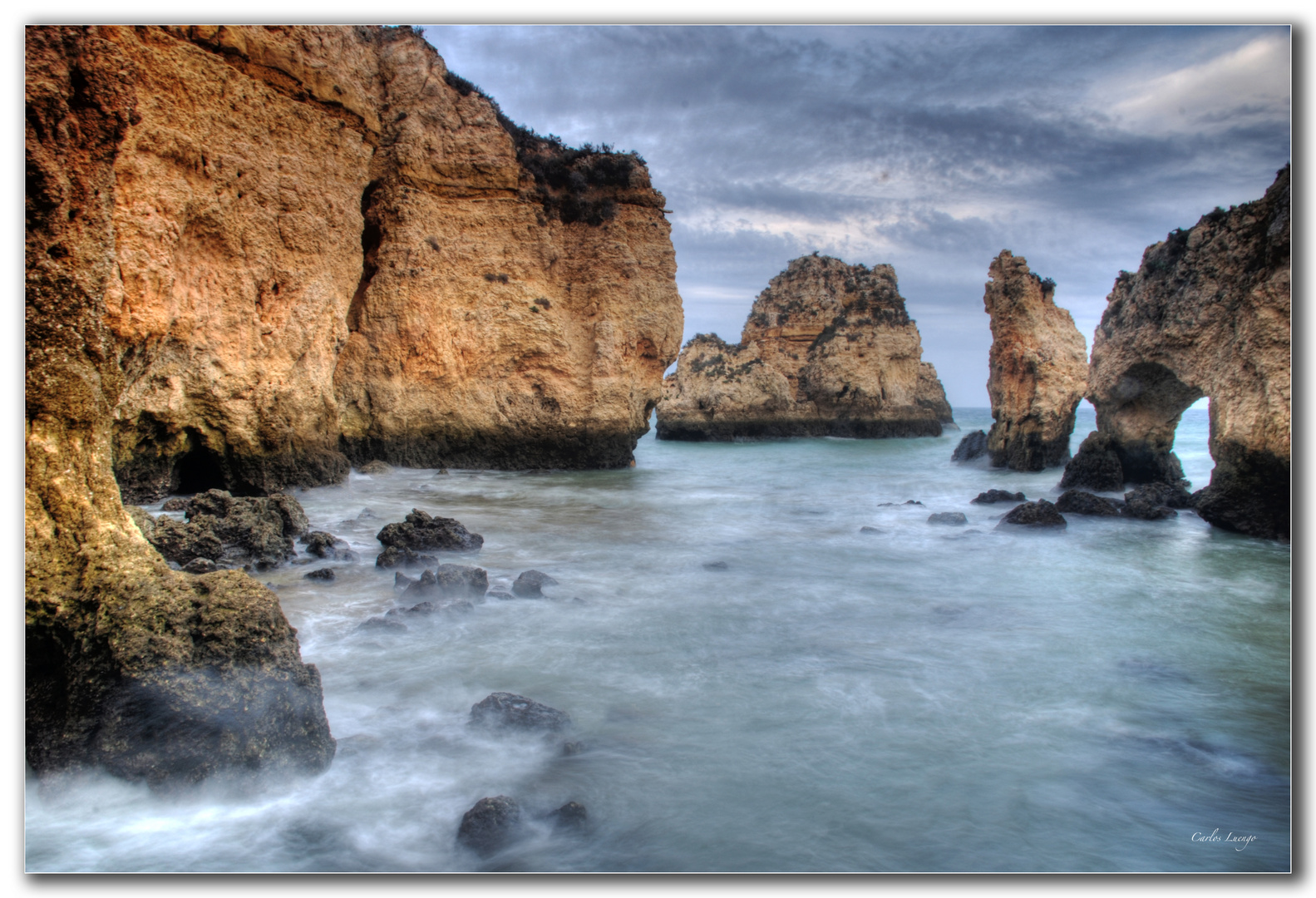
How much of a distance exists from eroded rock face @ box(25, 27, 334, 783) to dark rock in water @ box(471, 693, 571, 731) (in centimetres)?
99

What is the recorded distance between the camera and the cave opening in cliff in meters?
10.3

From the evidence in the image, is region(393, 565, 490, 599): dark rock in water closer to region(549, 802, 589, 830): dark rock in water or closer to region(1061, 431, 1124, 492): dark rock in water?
region(549, 802, 589, 830): dark rock in water

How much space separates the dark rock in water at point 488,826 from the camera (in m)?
2.75

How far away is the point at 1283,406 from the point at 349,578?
998 centimetres

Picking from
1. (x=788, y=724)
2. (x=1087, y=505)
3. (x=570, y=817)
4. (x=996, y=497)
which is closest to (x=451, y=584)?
(x=788, y=724)

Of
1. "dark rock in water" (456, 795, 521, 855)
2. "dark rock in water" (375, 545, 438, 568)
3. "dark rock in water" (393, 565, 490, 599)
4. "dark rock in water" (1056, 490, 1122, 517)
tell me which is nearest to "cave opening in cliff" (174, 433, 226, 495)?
"dark rock in water" (375, 545, 438, 568)

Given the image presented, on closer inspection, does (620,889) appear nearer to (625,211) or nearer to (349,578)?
(349,578)

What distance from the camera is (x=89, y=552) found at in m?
2.88

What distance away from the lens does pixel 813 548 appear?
8.92 m

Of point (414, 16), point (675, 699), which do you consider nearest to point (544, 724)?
point (675, 699)

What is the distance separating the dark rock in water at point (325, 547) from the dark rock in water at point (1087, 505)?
→ 10481mm

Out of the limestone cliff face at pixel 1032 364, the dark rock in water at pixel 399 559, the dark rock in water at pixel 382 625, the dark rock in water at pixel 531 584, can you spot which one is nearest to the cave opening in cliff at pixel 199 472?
the dark rock in water at pixel 399 559

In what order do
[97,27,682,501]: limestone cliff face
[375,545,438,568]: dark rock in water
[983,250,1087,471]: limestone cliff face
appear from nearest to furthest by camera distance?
[375,545,438,568]: dark rock in water, [97,27,682,501]: limestone cliff face, [983,250,1087,471]: limestone cliff face

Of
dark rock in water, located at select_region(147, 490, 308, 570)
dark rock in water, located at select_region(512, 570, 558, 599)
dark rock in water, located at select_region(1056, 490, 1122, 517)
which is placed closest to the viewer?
dark rock in water, located at select_region(512, 570, 558, 599)
